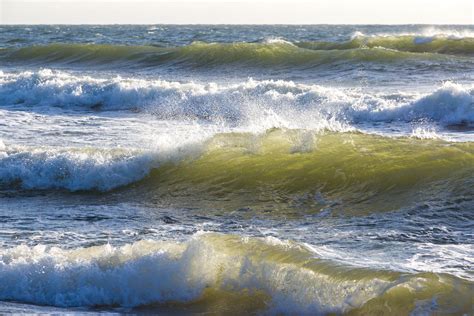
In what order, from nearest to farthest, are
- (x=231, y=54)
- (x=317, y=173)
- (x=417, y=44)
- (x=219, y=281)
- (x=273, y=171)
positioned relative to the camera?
(x=219, y=281) → (x=317, y=173) → (x=273, y=171) → (x=231, y=54) → (x=417, y=44)

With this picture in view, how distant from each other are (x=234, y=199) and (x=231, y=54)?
2043cm

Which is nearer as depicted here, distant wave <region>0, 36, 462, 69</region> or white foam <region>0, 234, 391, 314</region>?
white foam <region>0, 234, 391, 314</region>

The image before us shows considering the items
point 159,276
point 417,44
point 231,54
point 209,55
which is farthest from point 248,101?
point 417,44

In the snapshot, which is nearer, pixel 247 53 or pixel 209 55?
pixel 247 53

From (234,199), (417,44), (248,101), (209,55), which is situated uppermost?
(417,44)

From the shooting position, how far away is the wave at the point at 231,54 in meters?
27.8

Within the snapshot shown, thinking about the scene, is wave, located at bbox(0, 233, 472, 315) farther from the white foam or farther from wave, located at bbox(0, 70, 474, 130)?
wave, located at bbox(0, 70, 474, 130)

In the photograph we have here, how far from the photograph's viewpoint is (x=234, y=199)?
10219 millimetres

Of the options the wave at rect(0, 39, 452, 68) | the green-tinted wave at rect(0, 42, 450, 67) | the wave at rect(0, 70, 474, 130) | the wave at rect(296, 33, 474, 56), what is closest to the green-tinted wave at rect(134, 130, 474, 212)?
the wave at rect(0, 70, 474, 130)

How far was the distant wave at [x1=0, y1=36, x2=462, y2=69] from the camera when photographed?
1098 inches

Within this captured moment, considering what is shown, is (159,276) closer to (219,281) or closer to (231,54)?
(219,281)

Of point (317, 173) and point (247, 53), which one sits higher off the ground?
point (247, 53)

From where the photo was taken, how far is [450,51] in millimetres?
31891

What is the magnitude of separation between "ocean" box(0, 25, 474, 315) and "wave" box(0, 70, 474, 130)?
0.05 m
